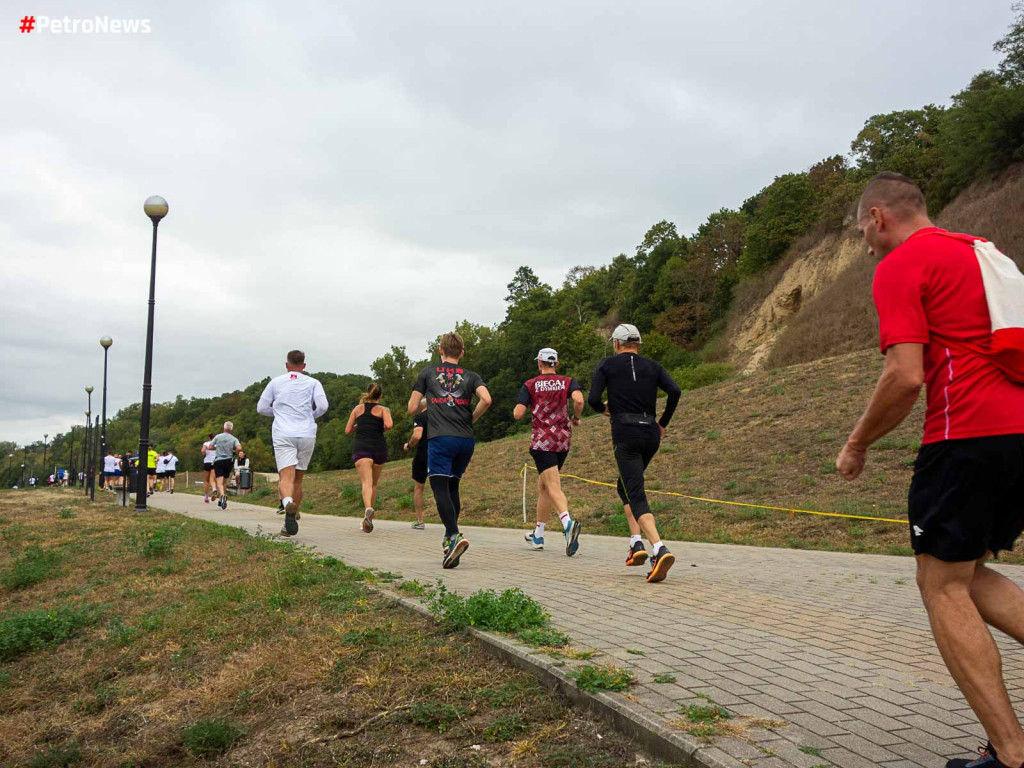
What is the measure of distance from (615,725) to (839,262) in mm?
48940

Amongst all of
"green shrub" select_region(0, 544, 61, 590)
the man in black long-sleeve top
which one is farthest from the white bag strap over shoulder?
"green shrub" select_region(0, 544, 61, 590)

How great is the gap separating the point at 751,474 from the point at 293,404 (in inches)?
368

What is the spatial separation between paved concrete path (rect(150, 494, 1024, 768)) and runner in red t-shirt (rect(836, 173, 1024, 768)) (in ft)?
1.37

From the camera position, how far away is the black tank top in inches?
492

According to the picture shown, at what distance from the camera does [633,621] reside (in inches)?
195

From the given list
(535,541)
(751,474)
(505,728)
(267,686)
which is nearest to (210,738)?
(267,686)

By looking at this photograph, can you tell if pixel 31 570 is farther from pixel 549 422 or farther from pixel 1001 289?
pixel 1001 289

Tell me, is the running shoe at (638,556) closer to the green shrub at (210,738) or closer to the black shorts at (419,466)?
the green shrub at (210,738)

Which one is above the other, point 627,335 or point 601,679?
point 627,335

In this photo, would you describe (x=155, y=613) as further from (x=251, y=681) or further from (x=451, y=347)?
(x=451, y=347)

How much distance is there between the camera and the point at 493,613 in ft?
15.3

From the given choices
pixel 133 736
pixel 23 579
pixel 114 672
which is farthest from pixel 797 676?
pixel 23 579

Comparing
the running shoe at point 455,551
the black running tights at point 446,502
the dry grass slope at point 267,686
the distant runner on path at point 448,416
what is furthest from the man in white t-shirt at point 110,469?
the running shoe at point 455,551

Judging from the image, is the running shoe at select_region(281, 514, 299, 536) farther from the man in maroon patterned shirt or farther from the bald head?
the bald head
